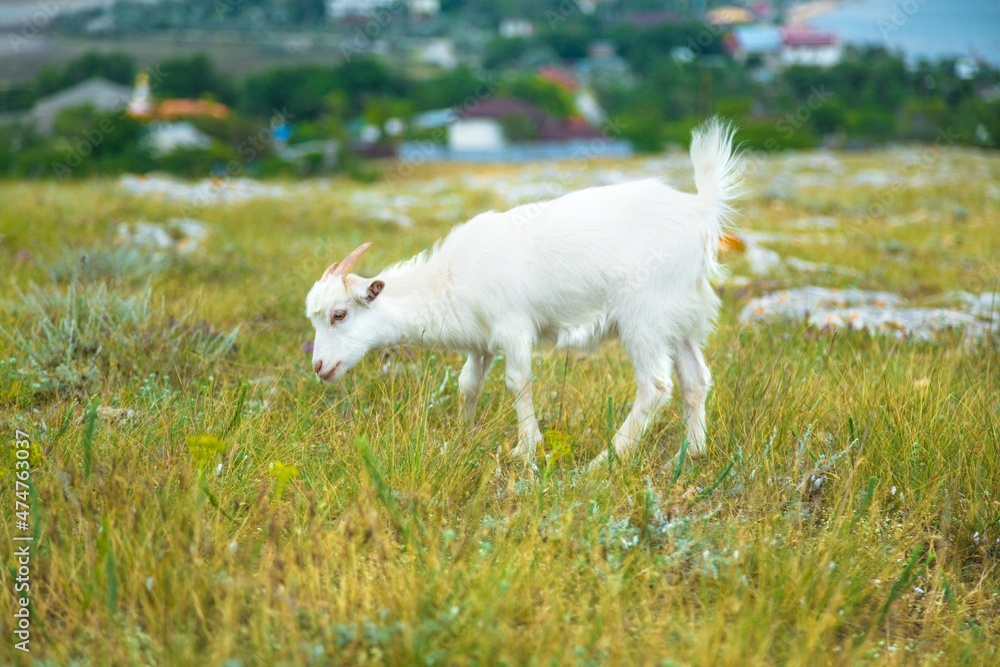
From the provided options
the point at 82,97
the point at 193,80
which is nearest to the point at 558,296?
the point at 82,97

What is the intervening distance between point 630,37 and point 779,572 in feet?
301

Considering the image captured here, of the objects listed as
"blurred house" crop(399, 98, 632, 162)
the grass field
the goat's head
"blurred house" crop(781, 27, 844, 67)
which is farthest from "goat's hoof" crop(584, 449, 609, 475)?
"blurred house" crop(781, 27, 844, 67)

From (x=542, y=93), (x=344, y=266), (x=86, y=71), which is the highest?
(x=344, y=266)

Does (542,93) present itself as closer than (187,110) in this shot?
No

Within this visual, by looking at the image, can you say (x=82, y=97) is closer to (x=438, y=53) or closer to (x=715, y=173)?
(x=438, y=53)

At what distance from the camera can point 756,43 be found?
77.5m

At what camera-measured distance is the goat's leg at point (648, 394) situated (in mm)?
3756

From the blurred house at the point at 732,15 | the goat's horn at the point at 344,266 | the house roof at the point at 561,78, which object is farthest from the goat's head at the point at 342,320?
the blurred house at the point at 732,15

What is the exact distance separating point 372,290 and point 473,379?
2.24 ft

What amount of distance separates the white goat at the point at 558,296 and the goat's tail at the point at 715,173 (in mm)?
67

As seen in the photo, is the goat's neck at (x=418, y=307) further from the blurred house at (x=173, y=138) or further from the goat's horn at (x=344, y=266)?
the blurred house at (x=173, y=138)

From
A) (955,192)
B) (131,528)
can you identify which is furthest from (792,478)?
(955,192)

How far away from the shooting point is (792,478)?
10.8ft

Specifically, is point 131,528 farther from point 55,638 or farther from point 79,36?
point 79,36
